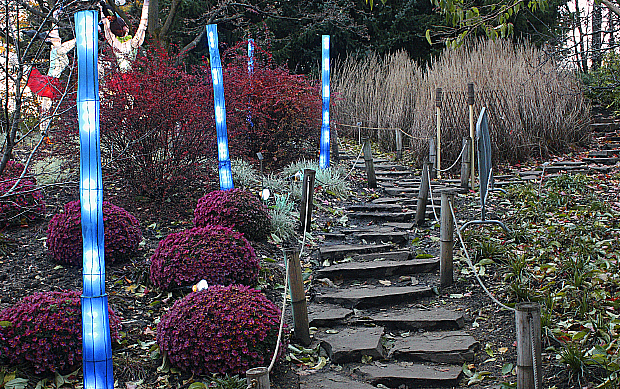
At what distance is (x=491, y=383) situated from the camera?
2.98 meters

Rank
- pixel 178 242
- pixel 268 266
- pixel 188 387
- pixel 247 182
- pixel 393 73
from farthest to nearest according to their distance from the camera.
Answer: pixel 393 73 → pixel 247 182 → pixel 268 266 → pixel 178 242 → pixel 188 387

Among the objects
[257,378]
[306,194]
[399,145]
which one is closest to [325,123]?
[399,145]

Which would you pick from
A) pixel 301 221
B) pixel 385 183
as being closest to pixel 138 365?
pixel 301 221

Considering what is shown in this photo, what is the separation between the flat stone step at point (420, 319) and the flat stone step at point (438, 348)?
0.10 meters

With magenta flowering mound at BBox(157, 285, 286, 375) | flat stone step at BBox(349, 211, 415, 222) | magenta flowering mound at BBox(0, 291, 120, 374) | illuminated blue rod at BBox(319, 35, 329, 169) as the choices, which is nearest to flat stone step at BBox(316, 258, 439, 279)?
magenta flowering mound at BBox(157, 285, 286, 375)

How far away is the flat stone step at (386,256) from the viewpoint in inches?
197

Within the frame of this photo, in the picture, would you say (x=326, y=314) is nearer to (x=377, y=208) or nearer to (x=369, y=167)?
(x=377, y=208)

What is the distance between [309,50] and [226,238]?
12.7 m

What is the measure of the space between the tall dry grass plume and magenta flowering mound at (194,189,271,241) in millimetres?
4993

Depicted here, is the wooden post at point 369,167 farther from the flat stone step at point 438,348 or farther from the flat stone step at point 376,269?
the flat stone step at point 438,348

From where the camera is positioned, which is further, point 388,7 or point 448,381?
point 388,7

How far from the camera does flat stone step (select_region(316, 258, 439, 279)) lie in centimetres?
468

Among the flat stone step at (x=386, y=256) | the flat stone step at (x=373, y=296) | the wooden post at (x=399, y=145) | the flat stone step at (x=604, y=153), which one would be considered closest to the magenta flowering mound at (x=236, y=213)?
the flat stone step at (x=386, y=256)

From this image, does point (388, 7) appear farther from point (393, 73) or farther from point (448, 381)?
point (448, 381)
